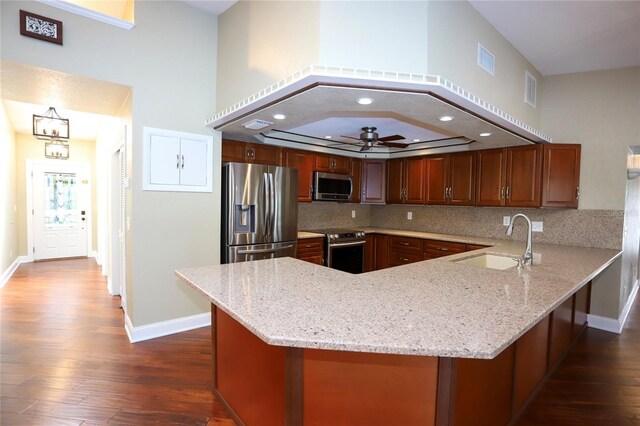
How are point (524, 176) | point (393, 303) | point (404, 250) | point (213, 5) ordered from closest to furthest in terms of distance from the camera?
point (393, 303)
point (213, 5)
point (524, 176)
point (404, 250)

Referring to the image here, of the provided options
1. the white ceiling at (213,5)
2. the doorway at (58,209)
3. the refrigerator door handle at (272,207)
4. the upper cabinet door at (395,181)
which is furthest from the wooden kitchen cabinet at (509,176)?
the doorway at (58,209)

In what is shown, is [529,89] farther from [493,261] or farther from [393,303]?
[393,303]

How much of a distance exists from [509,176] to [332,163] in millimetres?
2400

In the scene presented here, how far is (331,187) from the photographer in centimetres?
484

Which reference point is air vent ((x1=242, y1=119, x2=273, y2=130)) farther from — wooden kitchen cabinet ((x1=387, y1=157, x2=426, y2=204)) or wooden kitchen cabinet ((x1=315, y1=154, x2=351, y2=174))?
wooden kitchen cabinet ((x1=387, y1=157, x2=426, y2=204))

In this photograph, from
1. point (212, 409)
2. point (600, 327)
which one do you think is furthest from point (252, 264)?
point (600, 327)

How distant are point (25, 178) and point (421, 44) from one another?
7884 millimetres

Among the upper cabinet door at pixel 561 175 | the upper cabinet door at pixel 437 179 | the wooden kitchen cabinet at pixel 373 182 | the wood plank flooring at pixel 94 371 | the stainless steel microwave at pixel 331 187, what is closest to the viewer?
the wood plank flooring at pixel 94 371

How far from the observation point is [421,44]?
192cm

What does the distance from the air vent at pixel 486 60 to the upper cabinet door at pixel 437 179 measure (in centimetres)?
207

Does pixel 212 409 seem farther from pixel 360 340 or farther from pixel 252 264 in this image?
pixel 360 340

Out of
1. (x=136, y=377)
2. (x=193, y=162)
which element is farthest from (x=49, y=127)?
(x=136, y=377)

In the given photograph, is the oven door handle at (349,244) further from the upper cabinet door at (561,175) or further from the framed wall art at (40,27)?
the framed wall art at (40,27)

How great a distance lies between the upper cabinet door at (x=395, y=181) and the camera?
516 centimetres
